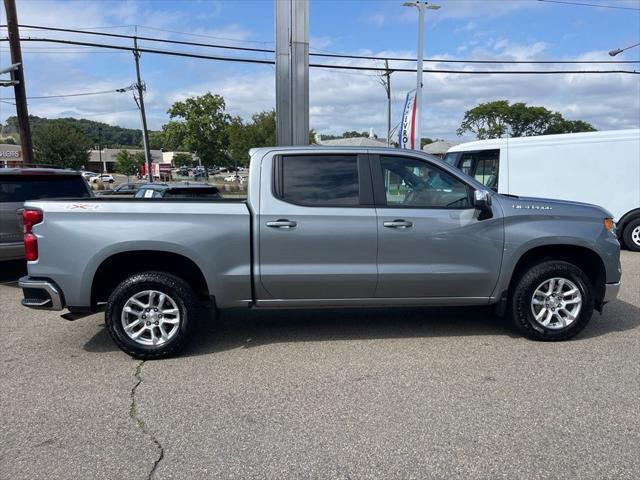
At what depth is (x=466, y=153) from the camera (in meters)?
12.2

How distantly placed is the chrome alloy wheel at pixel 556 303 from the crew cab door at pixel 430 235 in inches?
20.3

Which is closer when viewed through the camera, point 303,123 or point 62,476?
point 62,476

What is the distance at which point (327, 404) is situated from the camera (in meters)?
3.74

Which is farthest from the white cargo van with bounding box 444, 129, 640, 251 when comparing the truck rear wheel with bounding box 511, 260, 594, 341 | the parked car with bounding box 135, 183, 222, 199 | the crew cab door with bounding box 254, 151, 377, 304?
the crew cab door with bounding box 254, 151, 377, 304

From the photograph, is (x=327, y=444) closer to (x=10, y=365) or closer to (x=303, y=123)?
(x=10, y=365)

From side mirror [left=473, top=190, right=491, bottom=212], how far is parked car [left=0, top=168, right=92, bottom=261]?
600cm

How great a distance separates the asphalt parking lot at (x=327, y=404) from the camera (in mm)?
3002

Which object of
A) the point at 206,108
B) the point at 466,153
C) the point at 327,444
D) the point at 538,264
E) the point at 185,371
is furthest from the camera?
the point at 206,108

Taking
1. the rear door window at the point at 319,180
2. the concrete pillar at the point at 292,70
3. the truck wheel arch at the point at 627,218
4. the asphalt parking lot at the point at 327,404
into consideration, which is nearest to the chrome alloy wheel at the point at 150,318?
the asphalt parking lot at the point at 327,404

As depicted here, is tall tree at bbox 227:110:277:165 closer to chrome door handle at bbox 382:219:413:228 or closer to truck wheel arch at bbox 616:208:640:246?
truck wheel arch at bbox 616:208:640:246

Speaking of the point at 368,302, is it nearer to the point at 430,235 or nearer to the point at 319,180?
the point at 430,235

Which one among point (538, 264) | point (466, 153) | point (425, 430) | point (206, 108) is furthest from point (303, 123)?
point (206, 108)

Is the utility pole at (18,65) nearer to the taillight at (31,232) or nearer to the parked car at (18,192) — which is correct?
the parked car at (18,192)

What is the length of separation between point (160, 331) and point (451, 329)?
9.79 ft
